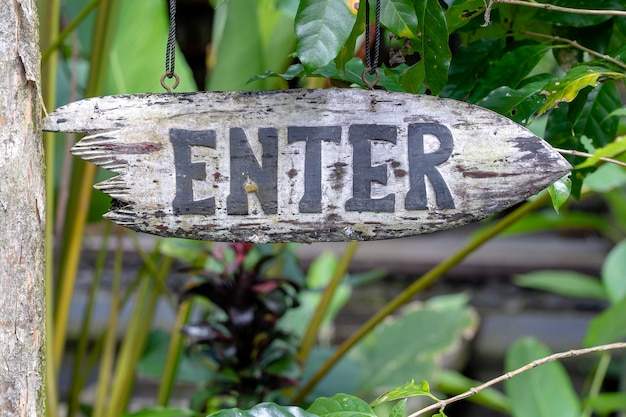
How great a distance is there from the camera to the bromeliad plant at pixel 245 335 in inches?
45.4

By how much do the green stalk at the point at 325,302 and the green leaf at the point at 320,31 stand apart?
25.5 inches

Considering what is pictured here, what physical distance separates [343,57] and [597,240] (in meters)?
2.64

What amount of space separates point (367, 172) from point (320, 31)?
0.43 ft

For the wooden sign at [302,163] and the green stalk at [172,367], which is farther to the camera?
the green stalk at [172,367]

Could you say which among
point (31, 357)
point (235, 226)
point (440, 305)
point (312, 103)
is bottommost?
point (440, 305)

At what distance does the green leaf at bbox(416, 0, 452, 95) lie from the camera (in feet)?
2.01

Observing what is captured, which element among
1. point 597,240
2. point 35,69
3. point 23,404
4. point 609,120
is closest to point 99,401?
point 23,404

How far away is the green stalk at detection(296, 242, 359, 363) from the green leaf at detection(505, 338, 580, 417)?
44 centimetres

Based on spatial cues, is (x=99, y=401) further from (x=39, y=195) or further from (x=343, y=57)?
(x=343, y=57)

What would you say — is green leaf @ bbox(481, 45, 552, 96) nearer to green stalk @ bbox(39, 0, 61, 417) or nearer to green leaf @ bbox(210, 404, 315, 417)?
green leaf @ bbox(210, 404, 315, 417)

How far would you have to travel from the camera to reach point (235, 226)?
63 cm

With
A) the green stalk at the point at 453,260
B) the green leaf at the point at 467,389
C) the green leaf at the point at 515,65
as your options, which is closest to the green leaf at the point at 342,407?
the green leaf at the point at 515,65

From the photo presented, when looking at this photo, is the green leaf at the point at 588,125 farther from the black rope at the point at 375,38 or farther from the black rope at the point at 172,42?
the black rope at the point at 172,42

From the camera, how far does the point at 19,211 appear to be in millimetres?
594
